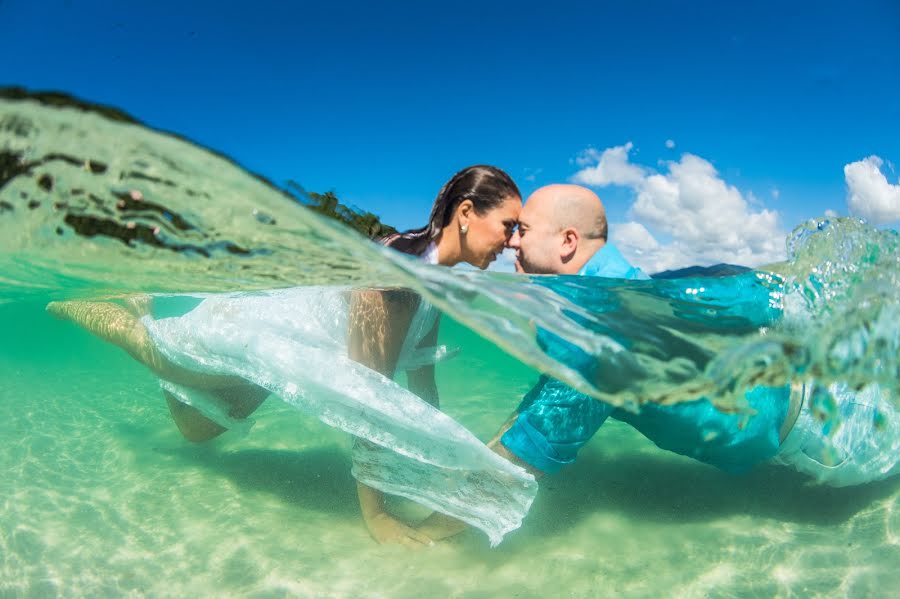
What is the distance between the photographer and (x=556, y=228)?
15.3 ft

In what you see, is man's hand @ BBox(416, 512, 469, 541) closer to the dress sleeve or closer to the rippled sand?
the rippled sand

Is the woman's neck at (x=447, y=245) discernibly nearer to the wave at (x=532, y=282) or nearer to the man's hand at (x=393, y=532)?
the wave at (x=532, y=282)

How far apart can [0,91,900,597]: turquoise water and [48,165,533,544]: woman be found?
0.38 meters

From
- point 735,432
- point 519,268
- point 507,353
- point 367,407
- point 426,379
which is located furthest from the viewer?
point 426,379

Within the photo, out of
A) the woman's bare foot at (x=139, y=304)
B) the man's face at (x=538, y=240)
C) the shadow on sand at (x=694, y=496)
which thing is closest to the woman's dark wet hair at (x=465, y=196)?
the man's face at (x=538, y=240)

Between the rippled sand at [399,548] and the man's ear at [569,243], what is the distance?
251cm

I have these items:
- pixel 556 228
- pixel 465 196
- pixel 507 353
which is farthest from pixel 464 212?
pixel 507 353

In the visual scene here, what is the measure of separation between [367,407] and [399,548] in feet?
4.04

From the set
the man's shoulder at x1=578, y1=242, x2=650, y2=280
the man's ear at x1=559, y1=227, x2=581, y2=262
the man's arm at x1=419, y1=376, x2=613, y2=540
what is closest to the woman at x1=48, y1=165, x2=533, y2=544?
the man's arm at x1=419, y1=376, x2=613, y2=540

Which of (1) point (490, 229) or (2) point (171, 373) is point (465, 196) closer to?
(1) point (490, 229)

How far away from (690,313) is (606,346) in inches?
43.6

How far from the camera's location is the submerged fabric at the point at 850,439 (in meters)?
3.92

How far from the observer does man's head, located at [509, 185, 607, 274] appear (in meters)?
4.64

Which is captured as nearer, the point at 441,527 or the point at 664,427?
the point at 664,427
